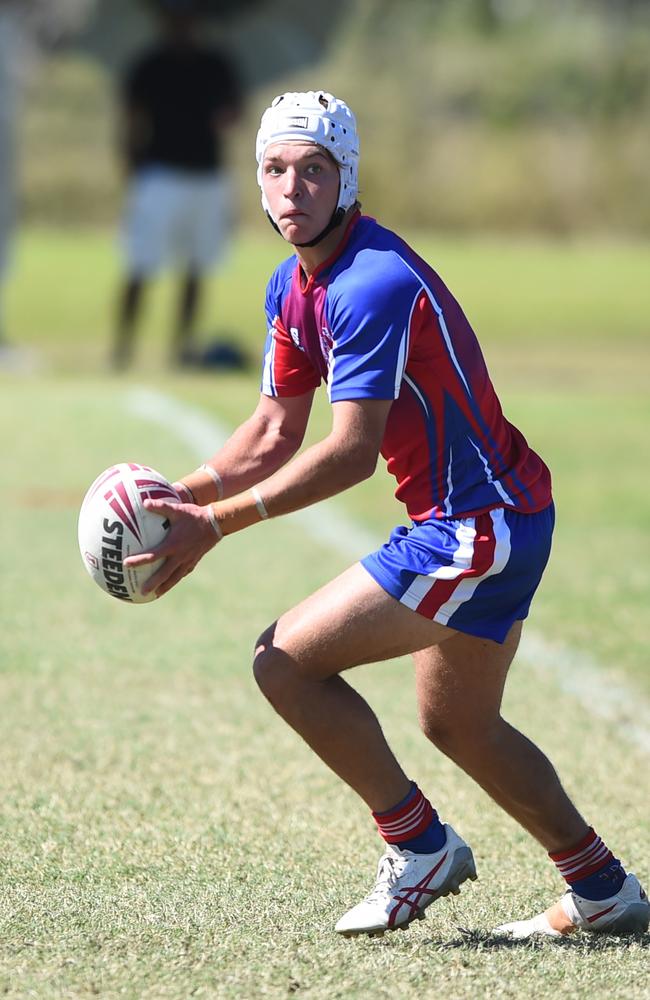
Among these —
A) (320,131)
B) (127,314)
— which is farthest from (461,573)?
(127,314)

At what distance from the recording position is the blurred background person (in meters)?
17.0

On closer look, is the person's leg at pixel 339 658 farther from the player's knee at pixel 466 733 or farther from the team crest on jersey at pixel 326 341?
the team crest on jersey at pixel 326 341

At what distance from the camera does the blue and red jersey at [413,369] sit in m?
3.84

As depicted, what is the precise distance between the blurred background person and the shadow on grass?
13.8 meters

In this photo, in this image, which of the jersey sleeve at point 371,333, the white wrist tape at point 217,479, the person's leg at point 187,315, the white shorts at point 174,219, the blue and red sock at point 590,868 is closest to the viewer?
the jersey sleeve at point 371,333

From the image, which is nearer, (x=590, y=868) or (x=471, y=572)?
(x=471, y=572)

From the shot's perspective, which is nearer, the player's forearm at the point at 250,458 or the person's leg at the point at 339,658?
the person's leg at the point at 339,658

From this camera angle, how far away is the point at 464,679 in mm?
4086

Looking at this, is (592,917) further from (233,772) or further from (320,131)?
(320,131)

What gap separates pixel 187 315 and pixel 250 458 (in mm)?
13573

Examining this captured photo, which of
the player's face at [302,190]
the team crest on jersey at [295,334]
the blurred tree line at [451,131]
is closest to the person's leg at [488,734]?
the team crest on jersey at [295,334]

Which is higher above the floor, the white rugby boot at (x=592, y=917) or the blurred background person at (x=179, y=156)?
the blurred background person at (x=179, y=156)

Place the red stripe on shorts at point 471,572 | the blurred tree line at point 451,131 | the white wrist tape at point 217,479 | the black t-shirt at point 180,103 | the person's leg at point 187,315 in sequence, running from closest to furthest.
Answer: the red stripe on shorts at point 471,572 → the white wrist tape at point 217,479 → the black t-shirt at point 180,103 → the person's leg at point 187,315 → the blurred tree line at point 451,131

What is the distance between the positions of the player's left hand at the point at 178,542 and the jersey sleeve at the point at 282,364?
0.45 metres
